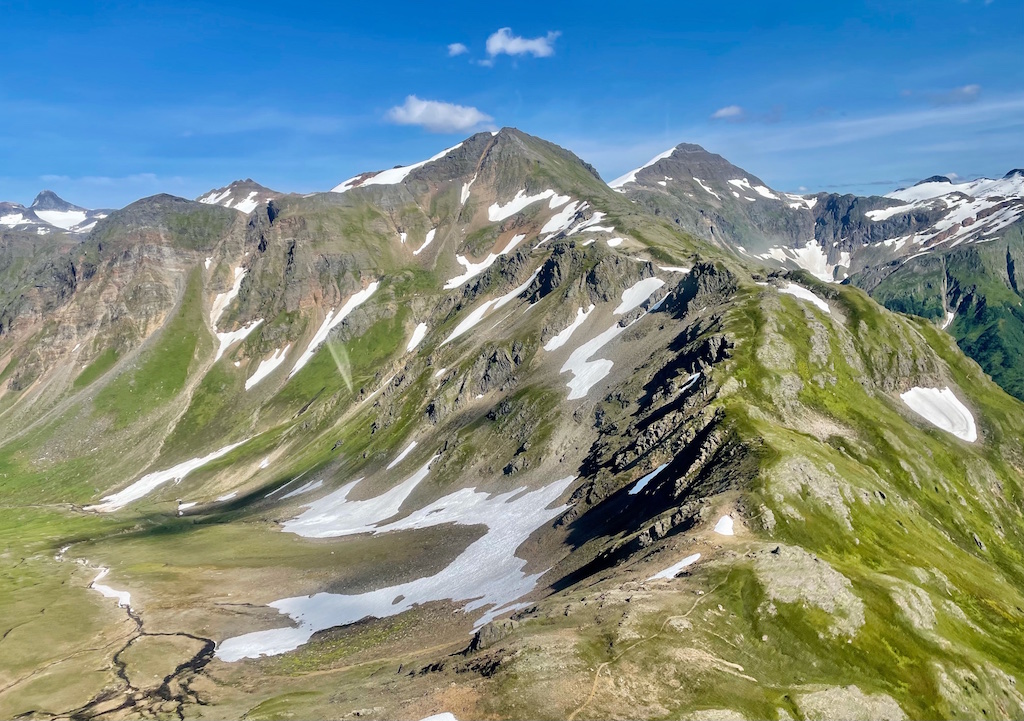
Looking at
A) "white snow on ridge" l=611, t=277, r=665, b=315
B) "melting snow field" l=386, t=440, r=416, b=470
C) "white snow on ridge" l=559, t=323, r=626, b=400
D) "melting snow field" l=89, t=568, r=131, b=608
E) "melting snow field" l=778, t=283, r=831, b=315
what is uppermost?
"white snow on ridge" l=611, t=277, r=665, b=315

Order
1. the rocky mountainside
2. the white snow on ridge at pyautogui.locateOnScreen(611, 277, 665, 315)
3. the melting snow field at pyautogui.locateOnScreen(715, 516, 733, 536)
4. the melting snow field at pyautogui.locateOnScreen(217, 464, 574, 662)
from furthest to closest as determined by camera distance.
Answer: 1. the white snow on ridge at pyautogui.locateOnScreen(611, 277, 665, 315)
2. the melting snow field at pyautogui.locateOnScreen(217, 464, 574, 662)
3. the melting snow field at pyautogui.locateOnScreen(715, 516, 733, 536)
4. the rocky mountainside

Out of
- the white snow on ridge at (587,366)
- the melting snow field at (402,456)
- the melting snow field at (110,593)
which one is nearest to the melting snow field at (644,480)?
the white snow on ridge at (587,366)

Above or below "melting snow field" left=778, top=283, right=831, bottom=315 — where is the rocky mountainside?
below

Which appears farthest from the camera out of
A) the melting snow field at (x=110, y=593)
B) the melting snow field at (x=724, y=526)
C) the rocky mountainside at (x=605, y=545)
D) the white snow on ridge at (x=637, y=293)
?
the white snow on ridge at (x=637, y=293)

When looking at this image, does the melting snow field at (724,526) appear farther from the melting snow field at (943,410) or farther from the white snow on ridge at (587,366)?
the melting snow field at (943,410)

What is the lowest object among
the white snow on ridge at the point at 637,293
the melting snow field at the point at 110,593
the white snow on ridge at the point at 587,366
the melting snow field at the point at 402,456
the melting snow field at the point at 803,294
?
the melting snow field at the point at 110,593

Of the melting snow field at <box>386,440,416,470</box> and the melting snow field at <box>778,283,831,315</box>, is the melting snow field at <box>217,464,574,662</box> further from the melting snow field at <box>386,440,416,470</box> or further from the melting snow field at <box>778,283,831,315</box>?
the melting snow field at <box>778,283,831,315</box>

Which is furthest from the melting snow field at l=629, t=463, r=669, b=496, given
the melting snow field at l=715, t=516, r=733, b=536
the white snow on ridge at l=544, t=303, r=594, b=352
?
the white snow on ridge at l=544, t=303, r=594, b=352
